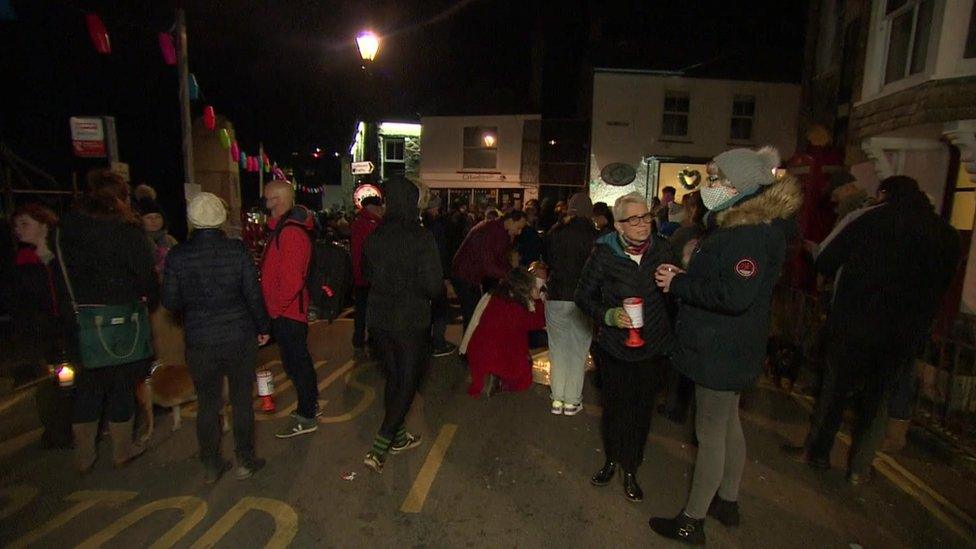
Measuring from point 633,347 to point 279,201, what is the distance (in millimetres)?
2884

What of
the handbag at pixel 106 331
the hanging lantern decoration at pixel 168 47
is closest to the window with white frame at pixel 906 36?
the handbag at pixel 106 331

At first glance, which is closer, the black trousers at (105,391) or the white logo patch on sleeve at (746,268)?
the white logo patch on sleeve at (746,268)

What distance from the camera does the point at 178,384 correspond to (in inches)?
169

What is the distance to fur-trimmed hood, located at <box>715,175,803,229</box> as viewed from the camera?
2562 mm

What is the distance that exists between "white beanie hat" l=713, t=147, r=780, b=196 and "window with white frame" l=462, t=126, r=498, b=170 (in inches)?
777

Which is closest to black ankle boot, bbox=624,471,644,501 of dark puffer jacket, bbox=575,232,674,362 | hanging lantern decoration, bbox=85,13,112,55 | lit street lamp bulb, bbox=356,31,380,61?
dark puffer jacket, bbox=575,232,674,362

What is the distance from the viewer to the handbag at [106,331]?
3.55 metres

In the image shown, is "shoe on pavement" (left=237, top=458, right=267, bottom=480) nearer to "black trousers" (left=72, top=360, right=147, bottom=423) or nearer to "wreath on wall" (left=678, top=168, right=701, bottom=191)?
"black trousers" (left=72, top=360, right=147, bottom=423)

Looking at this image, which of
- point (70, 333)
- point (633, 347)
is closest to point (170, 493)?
point (70, 333)

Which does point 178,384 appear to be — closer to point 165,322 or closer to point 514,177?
point 165,322

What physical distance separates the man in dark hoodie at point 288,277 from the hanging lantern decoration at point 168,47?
7.62 meters

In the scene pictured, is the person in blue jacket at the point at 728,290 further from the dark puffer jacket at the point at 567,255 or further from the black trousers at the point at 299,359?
the black trousers at the point at 299,359

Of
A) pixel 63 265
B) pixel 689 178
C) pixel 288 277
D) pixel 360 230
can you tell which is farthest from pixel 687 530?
pixel 689 178

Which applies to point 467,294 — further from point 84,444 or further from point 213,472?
point 84,444
